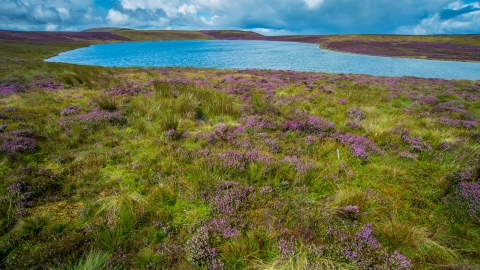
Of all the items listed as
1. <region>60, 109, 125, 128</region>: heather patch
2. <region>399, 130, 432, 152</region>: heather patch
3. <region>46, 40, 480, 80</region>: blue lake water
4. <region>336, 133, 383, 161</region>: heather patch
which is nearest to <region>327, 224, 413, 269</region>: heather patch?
<region>336, 133, 383, 161</region>: heather patch

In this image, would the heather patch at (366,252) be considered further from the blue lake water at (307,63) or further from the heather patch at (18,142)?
the blue lake water at (307,63)

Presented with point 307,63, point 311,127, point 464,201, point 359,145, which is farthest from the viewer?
point 307,63

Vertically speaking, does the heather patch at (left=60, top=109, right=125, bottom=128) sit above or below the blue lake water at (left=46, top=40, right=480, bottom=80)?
below

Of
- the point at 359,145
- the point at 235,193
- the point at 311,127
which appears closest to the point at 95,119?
the point at 235,193

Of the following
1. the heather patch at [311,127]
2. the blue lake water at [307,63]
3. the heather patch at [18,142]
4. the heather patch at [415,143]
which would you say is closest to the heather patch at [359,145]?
the heather patch at [311,127]

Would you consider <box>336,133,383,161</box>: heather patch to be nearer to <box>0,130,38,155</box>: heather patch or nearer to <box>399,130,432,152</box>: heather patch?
<box>399,130,432,152</box>: heather patch

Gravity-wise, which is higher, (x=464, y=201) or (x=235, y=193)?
(x=464, y=201)

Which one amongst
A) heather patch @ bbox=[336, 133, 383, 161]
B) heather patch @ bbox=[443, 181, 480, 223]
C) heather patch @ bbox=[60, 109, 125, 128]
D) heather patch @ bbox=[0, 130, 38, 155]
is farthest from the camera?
heather patch @ bbox=[60, 109, 125, 128]

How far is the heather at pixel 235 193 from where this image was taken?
10.8ft

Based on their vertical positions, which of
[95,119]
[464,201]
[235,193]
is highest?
[95,119]

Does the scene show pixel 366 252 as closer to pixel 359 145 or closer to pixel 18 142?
pixel 359 145

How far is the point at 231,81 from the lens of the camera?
65.5ft

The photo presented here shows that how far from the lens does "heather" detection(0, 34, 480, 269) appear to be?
3.30 m

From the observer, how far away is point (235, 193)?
4.64 m
